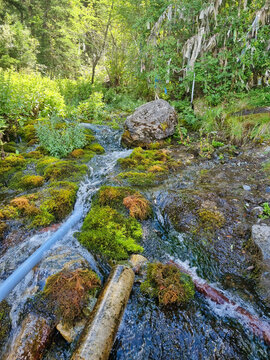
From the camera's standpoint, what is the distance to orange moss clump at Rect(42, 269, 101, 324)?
2098mm

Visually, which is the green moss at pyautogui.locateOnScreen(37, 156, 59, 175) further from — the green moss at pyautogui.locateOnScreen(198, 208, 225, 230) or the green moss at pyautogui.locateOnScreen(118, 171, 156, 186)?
the green moss at pyautogui.locateOnScreen(198, 208, 225, 230)

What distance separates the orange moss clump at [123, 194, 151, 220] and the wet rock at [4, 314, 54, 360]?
2241 mm

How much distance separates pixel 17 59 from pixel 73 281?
65.5 feet

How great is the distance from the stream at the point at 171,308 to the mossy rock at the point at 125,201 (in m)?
0.26

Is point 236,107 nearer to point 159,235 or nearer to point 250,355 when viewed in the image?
point 159,235

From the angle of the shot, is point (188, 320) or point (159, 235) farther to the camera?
point (159, 235)

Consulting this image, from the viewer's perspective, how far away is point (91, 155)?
694 centimetres

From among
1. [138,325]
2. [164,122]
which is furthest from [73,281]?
[164,122]

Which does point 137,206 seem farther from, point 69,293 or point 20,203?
point 20,203

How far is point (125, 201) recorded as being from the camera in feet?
13.6

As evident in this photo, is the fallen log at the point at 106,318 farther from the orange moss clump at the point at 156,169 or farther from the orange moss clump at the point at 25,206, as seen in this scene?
the orange moss clump at the point at 156,169

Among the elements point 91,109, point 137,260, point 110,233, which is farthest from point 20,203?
Result: point 91,109

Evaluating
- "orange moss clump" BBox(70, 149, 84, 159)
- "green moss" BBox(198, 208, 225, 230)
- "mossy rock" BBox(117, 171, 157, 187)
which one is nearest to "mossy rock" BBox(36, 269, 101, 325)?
"green moss" BBox(198, 208, 225, 230)

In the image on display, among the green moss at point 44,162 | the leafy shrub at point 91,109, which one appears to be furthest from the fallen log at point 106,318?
the leafy shrub at point 91,109
